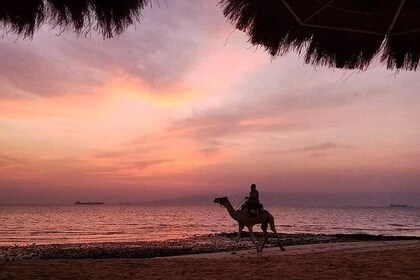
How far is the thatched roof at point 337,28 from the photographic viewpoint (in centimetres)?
404

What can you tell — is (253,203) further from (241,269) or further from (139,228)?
(139,228)

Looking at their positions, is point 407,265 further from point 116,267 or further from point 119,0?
point 119,0

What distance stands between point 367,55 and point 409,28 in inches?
17.1

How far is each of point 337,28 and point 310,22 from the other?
28 centimetres

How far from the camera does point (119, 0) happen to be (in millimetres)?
3457

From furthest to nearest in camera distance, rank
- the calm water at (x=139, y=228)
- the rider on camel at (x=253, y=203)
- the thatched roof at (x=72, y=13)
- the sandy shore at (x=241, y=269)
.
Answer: the calm water at (x=139, y=228), the rider on camel at (x=253, y=203), the sandy shore at (x=241, y=269), the thatched roof at (x=72, y=13)

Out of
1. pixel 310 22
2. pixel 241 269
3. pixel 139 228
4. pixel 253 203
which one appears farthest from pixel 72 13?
pixel 139 228

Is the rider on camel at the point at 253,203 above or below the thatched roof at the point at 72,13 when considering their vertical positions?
below

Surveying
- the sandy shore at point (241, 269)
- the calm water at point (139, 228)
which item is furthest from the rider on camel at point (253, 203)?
the calm water at point (139, 228)

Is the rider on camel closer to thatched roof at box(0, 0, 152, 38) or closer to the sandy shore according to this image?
the sandy shore

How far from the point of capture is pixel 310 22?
430 cm

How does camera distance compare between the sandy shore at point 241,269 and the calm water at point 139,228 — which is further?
the calm water at point 139,228

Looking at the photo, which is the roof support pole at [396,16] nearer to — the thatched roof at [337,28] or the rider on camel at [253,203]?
the thatched roof at [337,28]

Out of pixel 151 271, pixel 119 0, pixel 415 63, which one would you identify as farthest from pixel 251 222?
pixel 119 0
